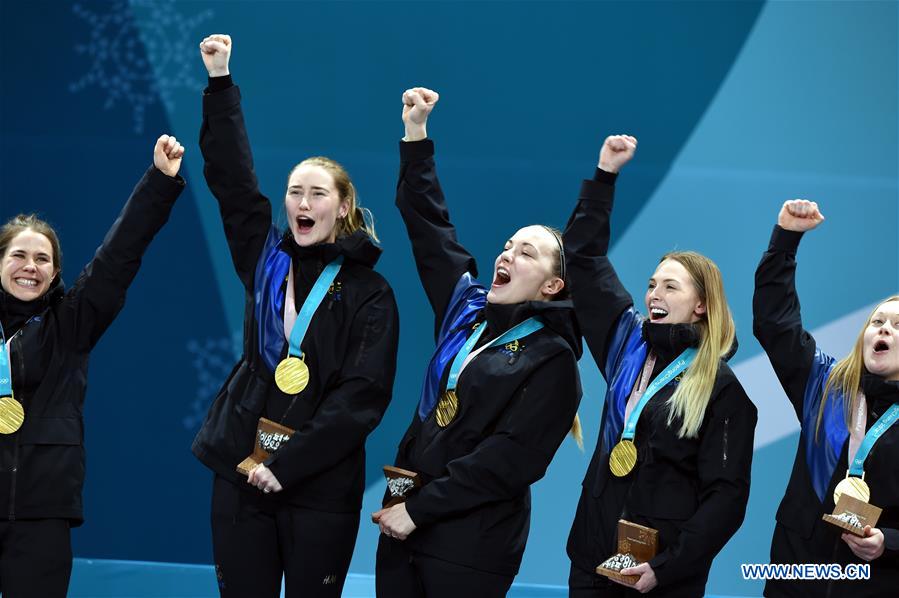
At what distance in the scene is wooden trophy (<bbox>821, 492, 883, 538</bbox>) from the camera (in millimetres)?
2916

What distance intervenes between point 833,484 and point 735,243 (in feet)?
7.21

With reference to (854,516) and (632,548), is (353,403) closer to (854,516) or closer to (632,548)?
(632,548)

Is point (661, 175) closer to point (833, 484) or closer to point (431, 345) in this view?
point (431, 345)

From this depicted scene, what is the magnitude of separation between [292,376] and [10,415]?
805 mm

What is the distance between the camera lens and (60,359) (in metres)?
3.31

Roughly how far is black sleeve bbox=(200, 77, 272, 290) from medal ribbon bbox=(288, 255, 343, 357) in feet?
0.73

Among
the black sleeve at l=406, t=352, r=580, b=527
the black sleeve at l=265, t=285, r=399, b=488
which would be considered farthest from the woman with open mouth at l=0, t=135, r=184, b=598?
the black sleeve at l=406, t=352, r=580, b=527

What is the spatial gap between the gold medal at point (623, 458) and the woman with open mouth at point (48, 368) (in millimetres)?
1486

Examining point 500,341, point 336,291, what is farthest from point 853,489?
point 336,291

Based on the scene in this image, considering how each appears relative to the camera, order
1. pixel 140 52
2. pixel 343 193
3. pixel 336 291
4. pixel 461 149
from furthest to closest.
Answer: pixel 140 52 → pixel 461 149 → pixel 343 193 → pixel 336 291

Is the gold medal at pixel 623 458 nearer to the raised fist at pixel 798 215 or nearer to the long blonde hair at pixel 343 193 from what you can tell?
the raised fist at pixel 798 215

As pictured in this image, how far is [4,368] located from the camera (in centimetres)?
321

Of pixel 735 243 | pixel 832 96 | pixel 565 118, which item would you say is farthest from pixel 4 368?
pixel 832 96

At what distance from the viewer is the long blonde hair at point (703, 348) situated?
303 cm
